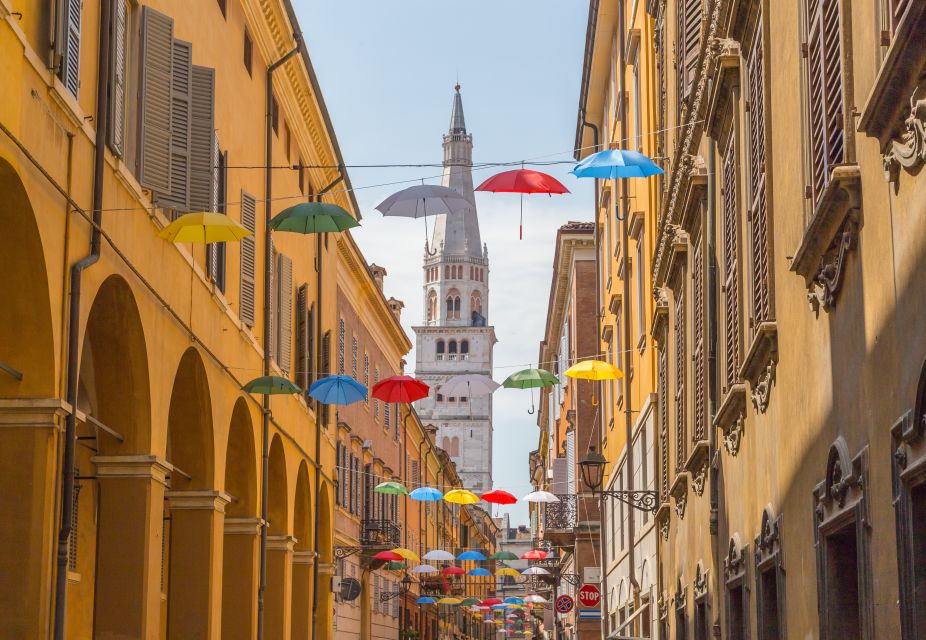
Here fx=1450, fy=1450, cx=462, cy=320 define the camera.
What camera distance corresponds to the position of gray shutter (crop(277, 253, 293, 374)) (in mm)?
26484

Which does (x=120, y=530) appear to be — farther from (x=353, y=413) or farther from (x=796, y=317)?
(x=353, y=413)

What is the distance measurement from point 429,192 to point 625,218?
8.68 meters

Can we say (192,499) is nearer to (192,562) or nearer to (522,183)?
(192,562)

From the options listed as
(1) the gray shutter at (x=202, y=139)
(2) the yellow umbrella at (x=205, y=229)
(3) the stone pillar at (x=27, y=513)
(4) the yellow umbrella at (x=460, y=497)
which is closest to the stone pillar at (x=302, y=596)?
(4) the yellow umbrella at (x=460, y=497)

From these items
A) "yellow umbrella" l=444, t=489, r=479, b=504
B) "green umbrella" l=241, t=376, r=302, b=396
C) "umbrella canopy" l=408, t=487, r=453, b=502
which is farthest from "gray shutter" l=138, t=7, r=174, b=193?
"umbrella canopy" l=408, t=487, r=453, b=502

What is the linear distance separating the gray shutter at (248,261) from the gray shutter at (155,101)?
619 centimetres

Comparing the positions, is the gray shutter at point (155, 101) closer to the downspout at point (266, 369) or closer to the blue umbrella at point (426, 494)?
the downspout at point (266, 369)

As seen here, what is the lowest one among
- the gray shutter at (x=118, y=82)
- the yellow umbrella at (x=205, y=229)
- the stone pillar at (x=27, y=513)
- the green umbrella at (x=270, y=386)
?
the stone pillar at (x=27, y=513)

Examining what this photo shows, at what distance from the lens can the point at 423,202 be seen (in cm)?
1923

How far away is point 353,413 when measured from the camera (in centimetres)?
4262

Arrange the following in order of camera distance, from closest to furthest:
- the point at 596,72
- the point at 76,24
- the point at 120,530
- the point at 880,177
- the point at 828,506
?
1. the point at 880,177
2. the point at 828,506
3. the point at 76,24
4. the point at 120,530
5. the point at 596,72

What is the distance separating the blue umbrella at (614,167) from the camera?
15.2 m

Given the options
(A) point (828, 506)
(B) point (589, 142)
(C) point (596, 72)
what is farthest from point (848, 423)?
(B) point (589, 142)

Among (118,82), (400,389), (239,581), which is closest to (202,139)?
(118,82)
